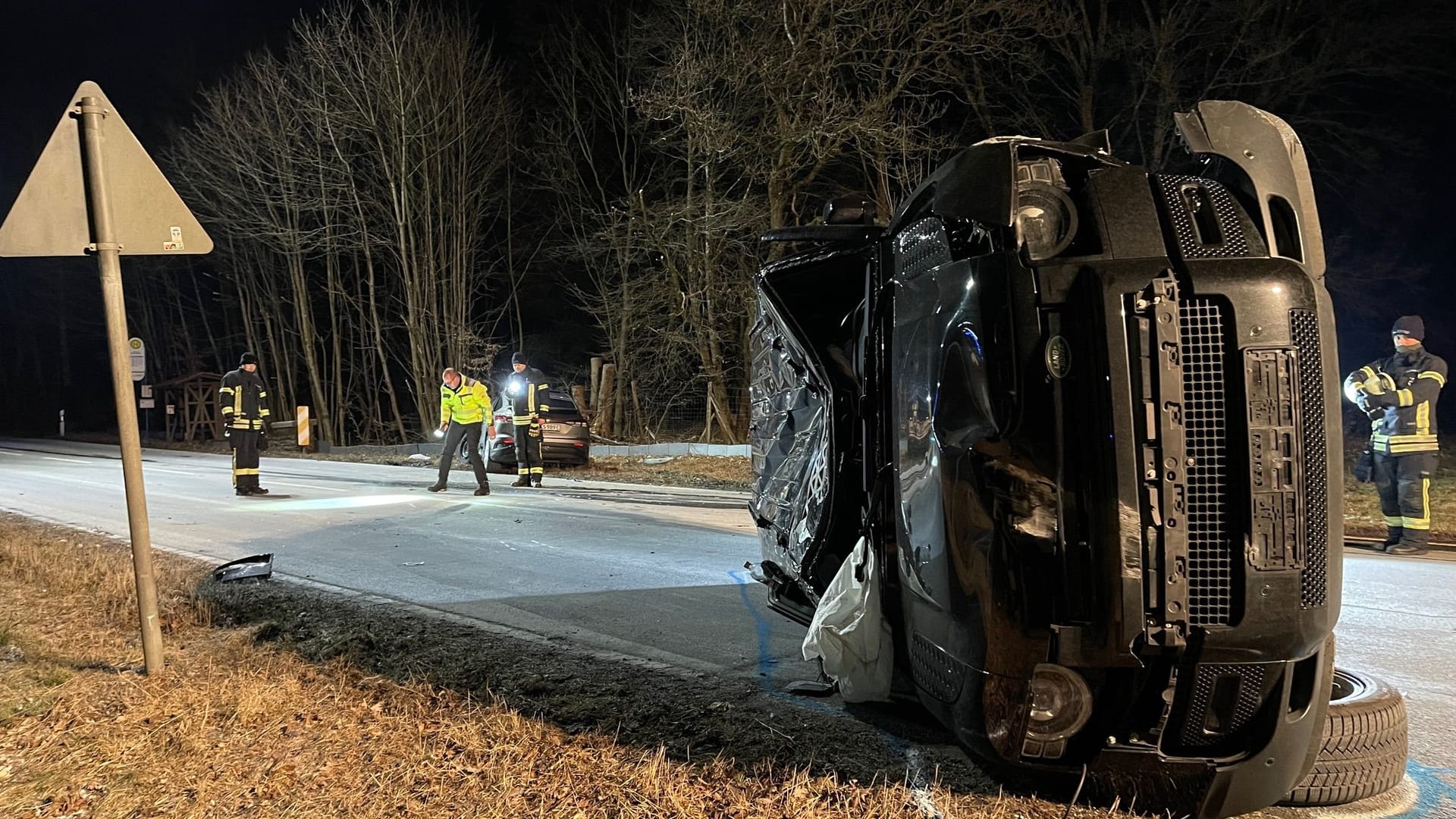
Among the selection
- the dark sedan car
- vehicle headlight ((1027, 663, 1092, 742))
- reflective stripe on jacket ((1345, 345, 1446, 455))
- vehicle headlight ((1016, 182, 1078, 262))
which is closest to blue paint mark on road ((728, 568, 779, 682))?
vehicle headlight ((1027, 663, 1092, 742))

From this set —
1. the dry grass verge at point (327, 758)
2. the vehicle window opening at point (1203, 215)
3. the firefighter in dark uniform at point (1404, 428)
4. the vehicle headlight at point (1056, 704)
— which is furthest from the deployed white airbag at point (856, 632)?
the firefighter in dark uniform at point (1404, 428)

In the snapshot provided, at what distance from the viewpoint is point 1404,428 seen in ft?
24.9

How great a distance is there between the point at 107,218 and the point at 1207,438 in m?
4.55

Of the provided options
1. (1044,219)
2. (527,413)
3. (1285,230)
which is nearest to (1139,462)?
(1044,219)

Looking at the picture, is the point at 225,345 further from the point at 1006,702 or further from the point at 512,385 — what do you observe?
the point at 1006,702

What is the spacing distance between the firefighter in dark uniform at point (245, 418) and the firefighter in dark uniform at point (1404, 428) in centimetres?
1273

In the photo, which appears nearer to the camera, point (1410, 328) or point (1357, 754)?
point (1357, 754)

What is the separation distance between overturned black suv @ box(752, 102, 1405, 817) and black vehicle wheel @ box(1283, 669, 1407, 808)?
0.13 metres

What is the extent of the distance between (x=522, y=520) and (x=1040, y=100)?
1671cm

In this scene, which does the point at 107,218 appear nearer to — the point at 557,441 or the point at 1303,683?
the point at 1303,683

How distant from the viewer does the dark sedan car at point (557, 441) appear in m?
15.3

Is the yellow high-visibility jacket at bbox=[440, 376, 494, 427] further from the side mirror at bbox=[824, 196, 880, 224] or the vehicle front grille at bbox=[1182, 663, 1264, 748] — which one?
the vehicle front grille at bbox=[1182, 663, 1264, 748]

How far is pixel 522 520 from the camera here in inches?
372

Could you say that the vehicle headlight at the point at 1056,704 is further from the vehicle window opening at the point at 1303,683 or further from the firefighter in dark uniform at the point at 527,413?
the firefighter in dark uniform at the point at 527,413
